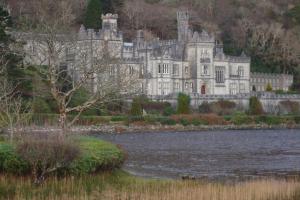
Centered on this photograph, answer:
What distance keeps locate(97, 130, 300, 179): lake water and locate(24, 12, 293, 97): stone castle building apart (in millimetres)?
29876

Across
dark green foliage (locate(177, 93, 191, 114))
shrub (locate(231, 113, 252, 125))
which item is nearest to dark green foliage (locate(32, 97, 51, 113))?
dark green foliage (locate(177, 93, 191, 114))

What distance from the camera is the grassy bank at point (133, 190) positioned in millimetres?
22062

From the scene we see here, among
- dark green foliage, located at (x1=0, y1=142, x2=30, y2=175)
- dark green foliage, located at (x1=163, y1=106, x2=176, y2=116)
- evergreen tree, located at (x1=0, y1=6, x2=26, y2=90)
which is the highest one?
evergreen tree, located at (x1=0, y1=6, x2=26, y2=90)

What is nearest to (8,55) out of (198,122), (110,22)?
(198,122)

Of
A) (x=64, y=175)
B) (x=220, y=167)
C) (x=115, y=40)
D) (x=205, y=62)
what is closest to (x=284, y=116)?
(x=205, y=62)

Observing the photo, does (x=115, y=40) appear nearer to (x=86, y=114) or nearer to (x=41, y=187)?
(x=86, y=114)

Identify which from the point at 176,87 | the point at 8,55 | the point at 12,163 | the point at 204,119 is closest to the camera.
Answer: the point at 12,163

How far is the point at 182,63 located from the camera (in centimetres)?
9988

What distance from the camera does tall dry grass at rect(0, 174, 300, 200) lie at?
22000 mm

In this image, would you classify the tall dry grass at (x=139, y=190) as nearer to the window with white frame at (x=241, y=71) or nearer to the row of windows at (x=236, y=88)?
the row of windows at (x=236, y=88)

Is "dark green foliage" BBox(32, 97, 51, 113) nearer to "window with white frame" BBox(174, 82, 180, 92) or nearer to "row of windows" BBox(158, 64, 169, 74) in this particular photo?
"row of windows" BBox(158, 64, 169, 74)

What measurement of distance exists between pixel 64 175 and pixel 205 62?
250 ft

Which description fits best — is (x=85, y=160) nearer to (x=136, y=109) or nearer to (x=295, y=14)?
(x=136, y=109)

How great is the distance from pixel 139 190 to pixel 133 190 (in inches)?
7.7
